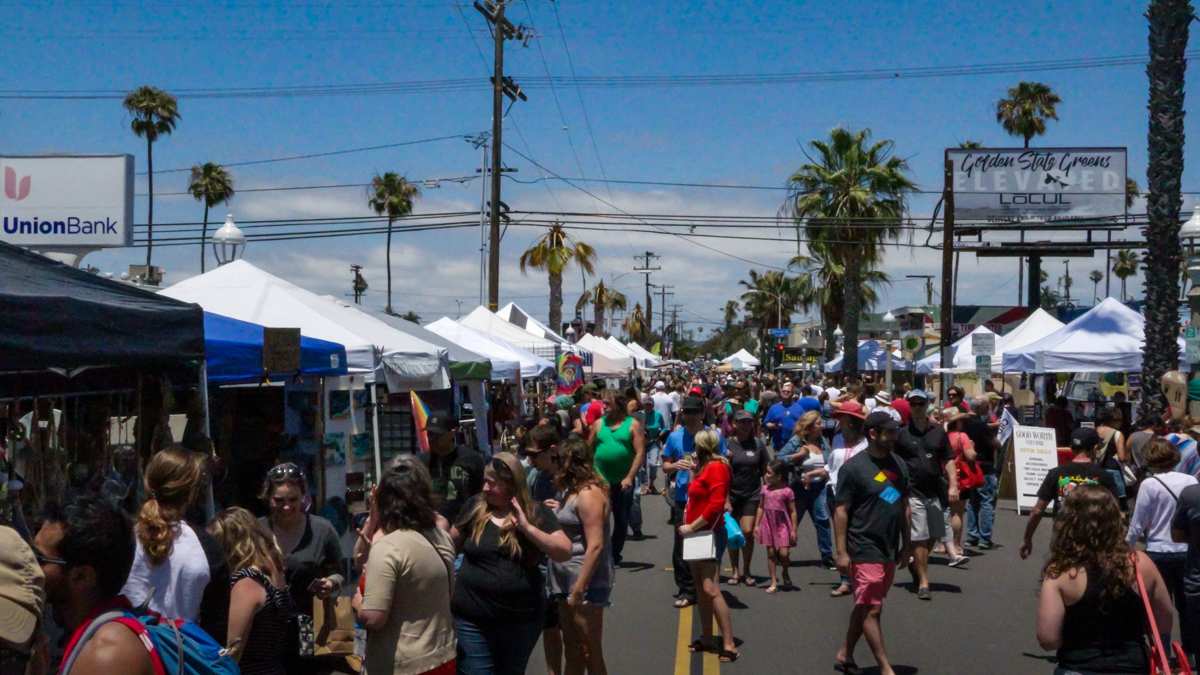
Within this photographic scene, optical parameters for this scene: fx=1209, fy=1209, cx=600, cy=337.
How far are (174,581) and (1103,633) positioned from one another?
362 cm

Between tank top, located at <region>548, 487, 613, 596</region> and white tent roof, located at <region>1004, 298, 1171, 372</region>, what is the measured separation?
14.5 m

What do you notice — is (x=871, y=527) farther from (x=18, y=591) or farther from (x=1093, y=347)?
(x=1093, y=347)

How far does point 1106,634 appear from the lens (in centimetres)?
486

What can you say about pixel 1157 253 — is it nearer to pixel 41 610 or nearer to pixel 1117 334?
pixel 1117 334

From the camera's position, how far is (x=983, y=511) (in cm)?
1400

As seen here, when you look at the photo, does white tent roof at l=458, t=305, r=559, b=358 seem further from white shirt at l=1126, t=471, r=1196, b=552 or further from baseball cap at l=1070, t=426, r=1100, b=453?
white shirt at l=1126, t=471, r=1196, b=552

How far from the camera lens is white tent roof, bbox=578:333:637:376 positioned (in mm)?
33219

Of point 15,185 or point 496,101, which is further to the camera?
point 496,101

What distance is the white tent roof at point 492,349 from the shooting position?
59.9ft

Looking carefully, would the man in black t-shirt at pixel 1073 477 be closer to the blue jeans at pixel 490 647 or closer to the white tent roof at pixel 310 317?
the blue jeans at pixel 490 647

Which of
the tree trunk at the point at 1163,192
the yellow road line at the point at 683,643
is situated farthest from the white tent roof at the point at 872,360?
the yellow road line at the point at 683,643

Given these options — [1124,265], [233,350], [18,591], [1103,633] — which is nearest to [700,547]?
[233,350]

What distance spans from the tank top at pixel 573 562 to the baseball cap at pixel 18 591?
12.7ft

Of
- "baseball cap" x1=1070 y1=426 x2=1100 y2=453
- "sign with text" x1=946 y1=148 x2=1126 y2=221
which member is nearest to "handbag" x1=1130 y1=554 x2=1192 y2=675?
"baseball cap" x1=1070 y1=426 x2=1100 y2=453
